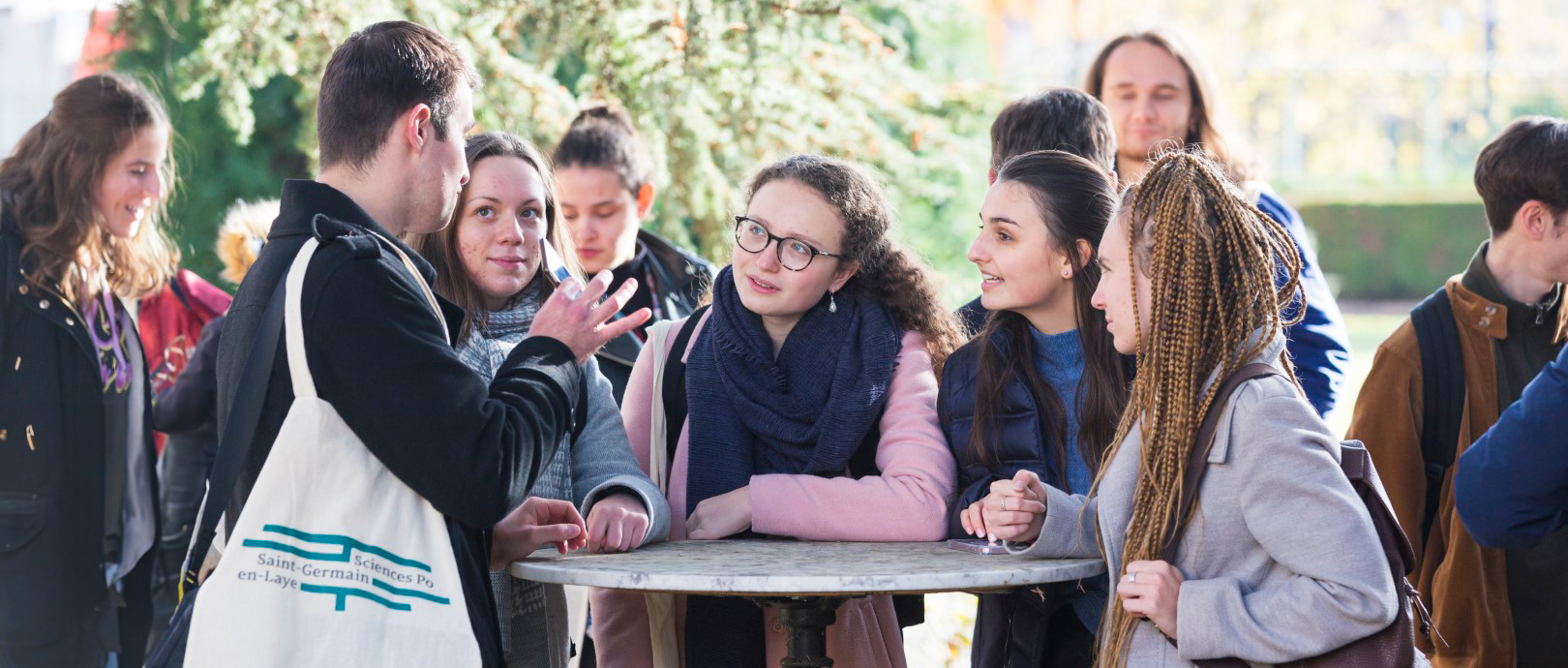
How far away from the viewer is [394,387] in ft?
7.73

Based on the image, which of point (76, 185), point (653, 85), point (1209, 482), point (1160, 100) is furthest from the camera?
point (653, 85)

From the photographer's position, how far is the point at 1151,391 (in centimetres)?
256

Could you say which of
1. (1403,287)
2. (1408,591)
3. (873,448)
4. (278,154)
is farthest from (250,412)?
(1403,287)

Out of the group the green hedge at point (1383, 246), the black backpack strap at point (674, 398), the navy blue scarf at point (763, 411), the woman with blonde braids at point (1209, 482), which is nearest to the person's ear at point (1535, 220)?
the woman with blonde braids at point (1209, 482)

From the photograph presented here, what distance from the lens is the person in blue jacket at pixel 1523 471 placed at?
8.39 ft

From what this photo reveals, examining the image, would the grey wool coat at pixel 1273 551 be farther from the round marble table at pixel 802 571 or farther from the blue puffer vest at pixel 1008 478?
the blue puffer vest at pixel 1008 478

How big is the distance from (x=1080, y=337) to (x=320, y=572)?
1.67 meters

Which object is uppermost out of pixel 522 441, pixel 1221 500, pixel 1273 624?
pixel 522 441

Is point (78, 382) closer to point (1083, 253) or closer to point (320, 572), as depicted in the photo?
point (320, 572)

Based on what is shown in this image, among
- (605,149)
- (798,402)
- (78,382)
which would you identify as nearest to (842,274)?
(798,402)

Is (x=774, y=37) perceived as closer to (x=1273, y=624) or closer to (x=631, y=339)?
(x=631, y=339)

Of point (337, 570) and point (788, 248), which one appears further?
point (788, 248)

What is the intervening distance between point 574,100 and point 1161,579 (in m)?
4.09

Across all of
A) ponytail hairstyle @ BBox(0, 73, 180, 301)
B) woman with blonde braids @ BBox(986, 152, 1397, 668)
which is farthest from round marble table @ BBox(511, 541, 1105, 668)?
ponytail hairstyle @ BBox(0, 73, 180, 301)
